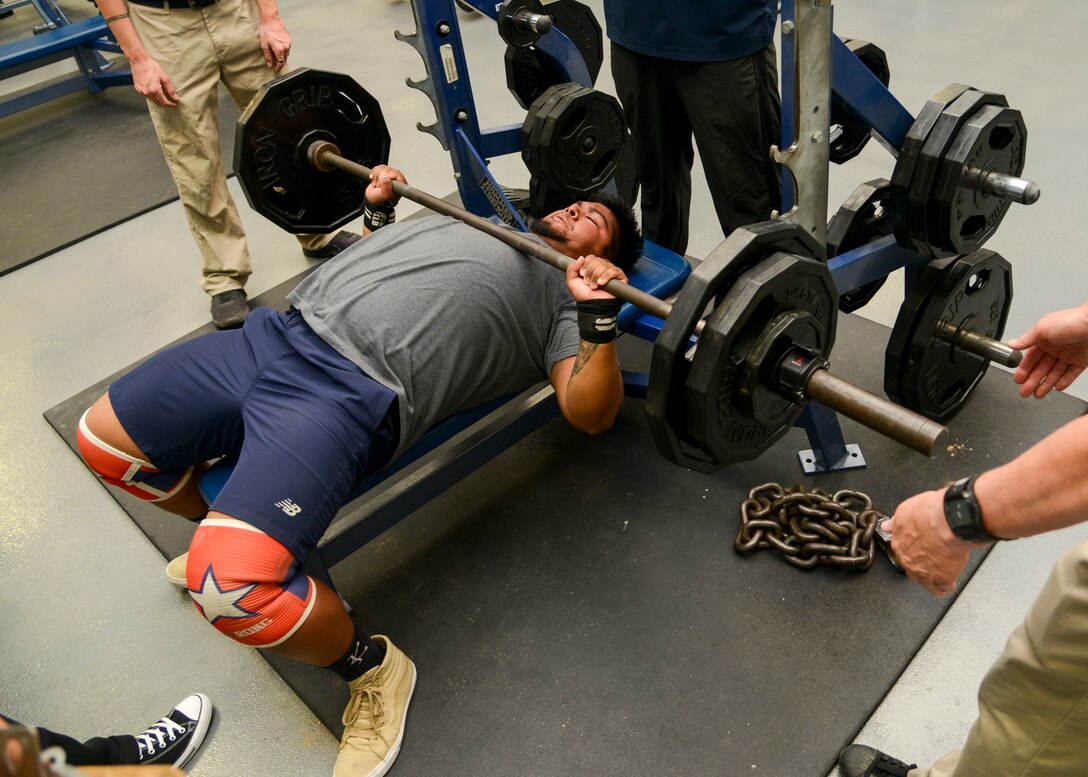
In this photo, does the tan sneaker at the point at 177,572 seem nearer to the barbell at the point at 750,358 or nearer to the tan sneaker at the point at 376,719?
the tan sneaker at the point at 376,719

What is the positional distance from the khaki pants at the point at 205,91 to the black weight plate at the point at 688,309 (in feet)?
6.89

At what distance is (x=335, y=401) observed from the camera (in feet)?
5.24

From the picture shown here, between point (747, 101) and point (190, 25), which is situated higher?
point (190, 25)

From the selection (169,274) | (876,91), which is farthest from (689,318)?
(169,274)

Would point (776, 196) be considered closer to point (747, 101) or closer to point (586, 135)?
point (747, 101)

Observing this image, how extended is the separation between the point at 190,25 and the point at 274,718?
6.96 ft

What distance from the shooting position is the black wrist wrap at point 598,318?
5.08ft

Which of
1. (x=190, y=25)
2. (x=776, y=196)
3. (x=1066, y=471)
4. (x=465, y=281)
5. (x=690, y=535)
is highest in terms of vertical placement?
(x=190, y=25)

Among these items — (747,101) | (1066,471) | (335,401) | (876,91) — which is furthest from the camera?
(747,101)

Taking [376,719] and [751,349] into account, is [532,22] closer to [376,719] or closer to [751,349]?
[751,349]

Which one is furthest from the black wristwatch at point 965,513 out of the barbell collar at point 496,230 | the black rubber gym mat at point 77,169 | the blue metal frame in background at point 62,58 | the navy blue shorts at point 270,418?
the blue metal frame in background at point 62,58

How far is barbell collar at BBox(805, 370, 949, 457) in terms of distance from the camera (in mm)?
1119

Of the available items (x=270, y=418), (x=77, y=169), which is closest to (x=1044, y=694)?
(x=270, y=418)

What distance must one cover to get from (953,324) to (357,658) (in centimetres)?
148
